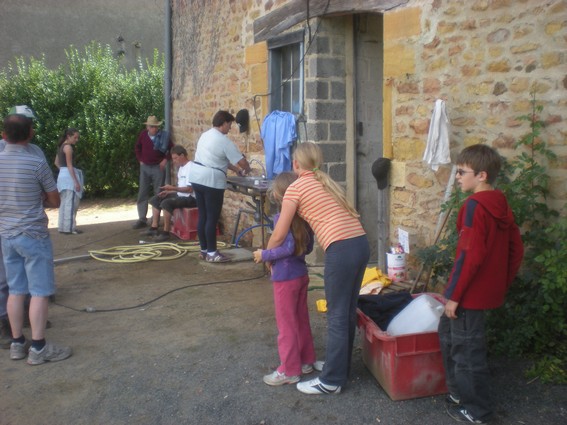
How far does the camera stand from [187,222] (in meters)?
8.75

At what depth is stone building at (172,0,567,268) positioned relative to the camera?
4324mm

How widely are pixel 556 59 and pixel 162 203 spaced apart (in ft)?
19.5

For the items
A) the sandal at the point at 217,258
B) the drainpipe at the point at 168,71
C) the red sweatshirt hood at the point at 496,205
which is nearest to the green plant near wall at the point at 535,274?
the red sweatshirt hood at the point at 496,205

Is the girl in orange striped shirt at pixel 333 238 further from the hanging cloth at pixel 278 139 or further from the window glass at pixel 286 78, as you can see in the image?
the window glass at pixel 286 78

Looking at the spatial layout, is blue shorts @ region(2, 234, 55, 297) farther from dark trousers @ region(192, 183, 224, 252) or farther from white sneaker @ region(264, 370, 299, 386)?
dark trousers @ region(192, 183, 224, 252)

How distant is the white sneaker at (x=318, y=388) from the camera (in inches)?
146

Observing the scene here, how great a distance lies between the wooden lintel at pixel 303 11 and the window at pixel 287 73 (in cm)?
14

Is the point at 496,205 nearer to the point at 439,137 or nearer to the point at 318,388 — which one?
the point at 318,388

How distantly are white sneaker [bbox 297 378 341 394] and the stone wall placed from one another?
6.35 feet

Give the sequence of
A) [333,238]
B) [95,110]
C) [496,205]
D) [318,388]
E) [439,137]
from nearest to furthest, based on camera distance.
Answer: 1. [496,205]
2. [333,238]
3. [318,388]
4. [439,137]
5. [95,110]

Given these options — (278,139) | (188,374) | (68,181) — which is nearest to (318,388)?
(188,374)

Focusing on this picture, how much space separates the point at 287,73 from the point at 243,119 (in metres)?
1.00

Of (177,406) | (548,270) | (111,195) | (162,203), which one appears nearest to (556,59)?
(548,270)

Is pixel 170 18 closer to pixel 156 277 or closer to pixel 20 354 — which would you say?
pixel 156 277
